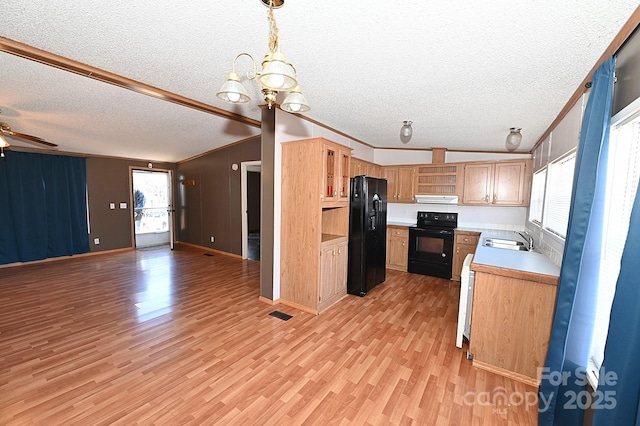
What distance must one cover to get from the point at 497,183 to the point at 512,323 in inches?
122

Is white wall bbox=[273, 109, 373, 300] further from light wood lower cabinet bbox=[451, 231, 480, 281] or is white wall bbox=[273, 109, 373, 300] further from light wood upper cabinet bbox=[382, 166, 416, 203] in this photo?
light wood lower cabinet bbox=[451, 231, 480, 281]

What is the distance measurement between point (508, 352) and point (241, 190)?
5.11 m

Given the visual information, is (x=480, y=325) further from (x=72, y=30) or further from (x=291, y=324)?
(x=72, y=30)

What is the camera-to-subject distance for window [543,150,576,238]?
232 cm

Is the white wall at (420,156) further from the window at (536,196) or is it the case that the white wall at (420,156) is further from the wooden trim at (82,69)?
the wooden trim at (82,69)

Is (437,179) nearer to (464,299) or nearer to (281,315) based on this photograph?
(464,299)

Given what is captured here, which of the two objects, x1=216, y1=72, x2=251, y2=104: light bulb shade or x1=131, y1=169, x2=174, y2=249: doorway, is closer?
x1=216, y1=72, x2=251, y2=104: light bulb shade

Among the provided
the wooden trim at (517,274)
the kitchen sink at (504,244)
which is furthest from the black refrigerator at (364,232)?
the wooden trim at (517,274)

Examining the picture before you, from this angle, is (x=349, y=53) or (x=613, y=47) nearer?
(x=613, y=47)

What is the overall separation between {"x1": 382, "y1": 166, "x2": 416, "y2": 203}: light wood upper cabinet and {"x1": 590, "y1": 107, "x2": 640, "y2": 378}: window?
3.57m

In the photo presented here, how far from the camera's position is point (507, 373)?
2.13 metres

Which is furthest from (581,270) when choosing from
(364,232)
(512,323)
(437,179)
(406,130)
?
(437,179)

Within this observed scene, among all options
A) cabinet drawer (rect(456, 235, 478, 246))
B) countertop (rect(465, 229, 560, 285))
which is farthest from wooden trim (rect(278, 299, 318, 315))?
cabinet drawer (rect(456, 235, 478, 246))

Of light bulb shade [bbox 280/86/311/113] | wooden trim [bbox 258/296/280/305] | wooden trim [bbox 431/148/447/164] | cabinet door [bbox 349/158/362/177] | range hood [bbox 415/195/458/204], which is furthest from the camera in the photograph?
wooden trim [bbox 431/148/447/164]
